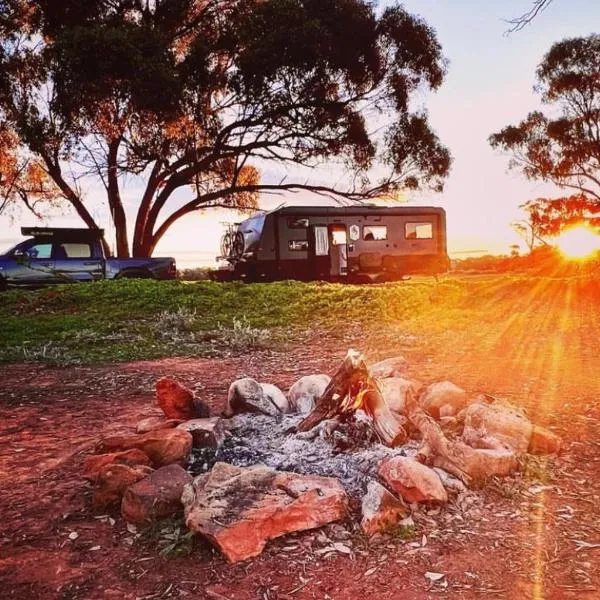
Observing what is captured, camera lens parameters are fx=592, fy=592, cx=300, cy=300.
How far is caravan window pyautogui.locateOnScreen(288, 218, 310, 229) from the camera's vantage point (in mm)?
19281

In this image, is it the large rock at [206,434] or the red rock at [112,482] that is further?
the large rock at [206,434]

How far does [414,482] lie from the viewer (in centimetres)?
299

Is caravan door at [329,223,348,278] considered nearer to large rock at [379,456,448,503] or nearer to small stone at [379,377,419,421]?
small stone at [379,377,419,421]

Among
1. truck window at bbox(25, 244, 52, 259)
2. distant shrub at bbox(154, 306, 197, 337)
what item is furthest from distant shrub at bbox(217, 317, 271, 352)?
truck window at bbox(25, 244, 52, 259)

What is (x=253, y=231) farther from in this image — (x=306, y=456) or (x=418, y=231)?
(x=306, y=456)

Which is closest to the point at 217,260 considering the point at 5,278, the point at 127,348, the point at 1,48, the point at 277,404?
the point at 5,278

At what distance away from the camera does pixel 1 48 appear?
18.9 metres

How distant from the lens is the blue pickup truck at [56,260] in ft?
53.3

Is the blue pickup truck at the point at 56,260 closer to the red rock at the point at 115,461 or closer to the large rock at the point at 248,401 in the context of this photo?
the large rock at the point at 248,401

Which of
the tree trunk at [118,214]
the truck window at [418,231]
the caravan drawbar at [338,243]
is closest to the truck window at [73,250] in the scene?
the tree trunk at [118,214]

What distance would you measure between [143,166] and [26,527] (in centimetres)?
1901

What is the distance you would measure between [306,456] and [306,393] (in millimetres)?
958

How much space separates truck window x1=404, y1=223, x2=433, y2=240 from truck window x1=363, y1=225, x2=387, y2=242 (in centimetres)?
82

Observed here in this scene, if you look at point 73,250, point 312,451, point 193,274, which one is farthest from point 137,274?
point 312,451
